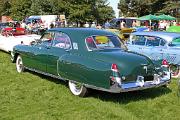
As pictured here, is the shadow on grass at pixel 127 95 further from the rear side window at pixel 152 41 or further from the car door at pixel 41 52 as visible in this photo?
the rear side window at pixel 152 41

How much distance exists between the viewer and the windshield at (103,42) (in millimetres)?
8094

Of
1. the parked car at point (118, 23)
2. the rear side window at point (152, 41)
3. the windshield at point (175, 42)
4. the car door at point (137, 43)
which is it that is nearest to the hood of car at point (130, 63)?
the windshield at point (175, 42)

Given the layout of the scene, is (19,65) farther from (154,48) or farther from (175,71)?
(175,71)

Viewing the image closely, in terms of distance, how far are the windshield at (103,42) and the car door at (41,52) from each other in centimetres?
141

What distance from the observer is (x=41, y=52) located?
932 centimetres

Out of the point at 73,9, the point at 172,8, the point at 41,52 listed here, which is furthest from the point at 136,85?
the point at 172,8

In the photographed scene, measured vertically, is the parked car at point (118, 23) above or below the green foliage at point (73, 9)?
below

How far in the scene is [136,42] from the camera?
487 inches

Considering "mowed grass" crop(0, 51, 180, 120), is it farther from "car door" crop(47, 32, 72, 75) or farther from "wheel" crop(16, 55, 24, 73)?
"wheel" crop(16, 55, 24, 73)

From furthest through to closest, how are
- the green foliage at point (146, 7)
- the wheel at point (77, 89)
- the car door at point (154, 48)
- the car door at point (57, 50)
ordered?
the green foliage at point (146, 7) < the car door at point (154, 48) < the car door at point (57, 50) < the wheel at point (77, 89)

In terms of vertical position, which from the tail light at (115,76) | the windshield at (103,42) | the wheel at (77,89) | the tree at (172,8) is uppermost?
the tree at (172,8)

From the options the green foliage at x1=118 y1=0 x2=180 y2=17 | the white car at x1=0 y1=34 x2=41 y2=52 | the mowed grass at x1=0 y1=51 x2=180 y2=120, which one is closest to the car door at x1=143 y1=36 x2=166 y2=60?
the mowed grass at x1=0 y1=51 x2=180 y2=120

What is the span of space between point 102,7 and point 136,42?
56074 mm

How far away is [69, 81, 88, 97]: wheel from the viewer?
7761mm
